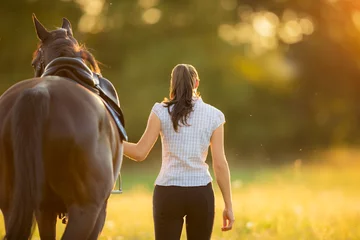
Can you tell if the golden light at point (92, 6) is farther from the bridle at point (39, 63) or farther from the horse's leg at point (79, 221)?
the horse's leg at point (79, 221)

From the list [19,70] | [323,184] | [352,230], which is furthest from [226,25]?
[352,230]

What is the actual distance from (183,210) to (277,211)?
197 inches

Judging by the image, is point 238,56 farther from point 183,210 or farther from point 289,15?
point 183,210

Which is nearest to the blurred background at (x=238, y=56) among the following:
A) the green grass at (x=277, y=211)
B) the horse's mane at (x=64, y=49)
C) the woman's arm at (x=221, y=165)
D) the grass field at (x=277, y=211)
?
the green grass at (x=277, y=211)

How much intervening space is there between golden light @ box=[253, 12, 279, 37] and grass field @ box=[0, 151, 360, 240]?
11723 mm

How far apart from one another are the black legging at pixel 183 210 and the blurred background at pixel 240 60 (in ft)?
51.7

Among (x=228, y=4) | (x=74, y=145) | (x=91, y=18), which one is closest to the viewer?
(x=74, y=145)

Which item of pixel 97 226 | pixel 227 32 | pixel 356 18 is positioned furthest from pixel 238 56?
pixel 97 226

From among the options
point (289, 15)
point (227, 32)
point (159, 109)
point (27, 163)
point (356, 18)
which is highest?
point (289, 15)

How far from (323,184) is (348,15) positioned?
36.4ft

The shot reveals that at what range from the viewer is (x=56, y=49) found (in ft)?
18.0

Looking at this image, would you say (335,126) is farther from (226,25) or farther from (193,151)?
(193,151)

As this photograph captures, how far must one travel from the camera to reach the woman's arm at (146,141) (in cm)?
521

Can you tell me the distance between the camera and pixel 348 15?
26.0 meters
